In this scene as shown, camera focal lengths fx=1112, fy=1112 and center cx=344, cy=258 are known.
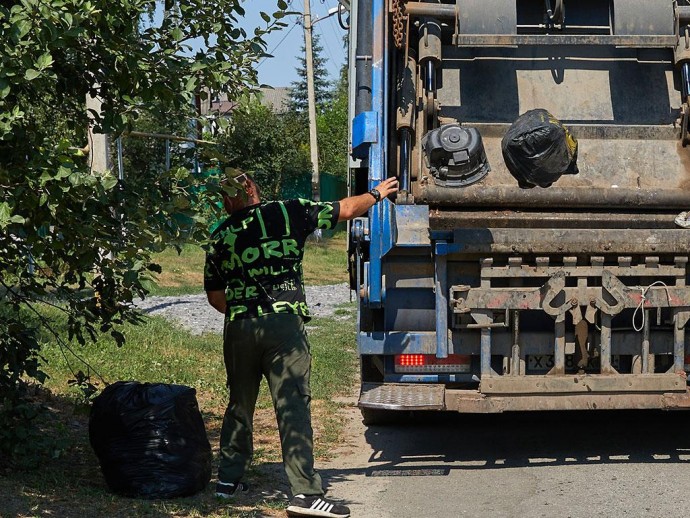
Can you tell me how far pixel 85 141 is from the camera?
521cm

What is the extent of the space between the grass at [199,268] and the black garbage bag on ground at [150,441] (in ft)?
34.8

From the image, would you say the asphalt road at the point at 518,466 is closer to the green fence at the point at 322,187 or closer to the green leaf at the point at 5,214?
the green leaf at the point at 5,214

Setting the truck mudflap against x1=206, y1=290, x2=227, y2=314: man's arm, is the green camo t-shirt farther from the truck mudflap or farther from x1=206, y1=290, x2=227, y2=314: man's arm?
Answer: the truck mudflap

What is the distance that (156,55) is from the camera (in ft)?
15.9

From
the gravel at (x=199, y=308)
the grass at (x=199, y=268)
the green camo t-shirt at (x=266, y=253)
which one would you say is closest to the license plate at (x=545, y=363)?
the green camo t-shirt at (x=266, y=253)

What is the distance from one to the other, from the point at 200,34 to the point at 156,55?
0.36 metres

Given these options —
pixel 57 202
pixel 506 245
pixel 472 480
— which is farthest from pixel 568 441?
pixel 57 202

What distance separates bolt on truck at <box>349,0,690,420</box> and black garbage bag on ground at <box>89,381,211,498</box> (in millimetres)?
1104

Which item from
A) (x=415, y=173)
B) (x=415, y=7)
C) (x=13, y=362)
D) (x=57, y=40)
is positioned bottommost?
(x=13, y=362)

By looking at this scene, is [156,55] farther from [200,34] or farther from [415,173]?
[415,173]

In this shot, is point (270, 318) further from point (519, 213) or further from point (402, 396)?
point (519, 213)

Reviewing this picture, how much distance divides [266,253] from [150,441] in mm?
1053

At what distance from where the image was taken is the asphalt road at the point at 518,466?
17.7 ft

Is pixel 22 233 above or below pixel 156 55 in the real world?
below
